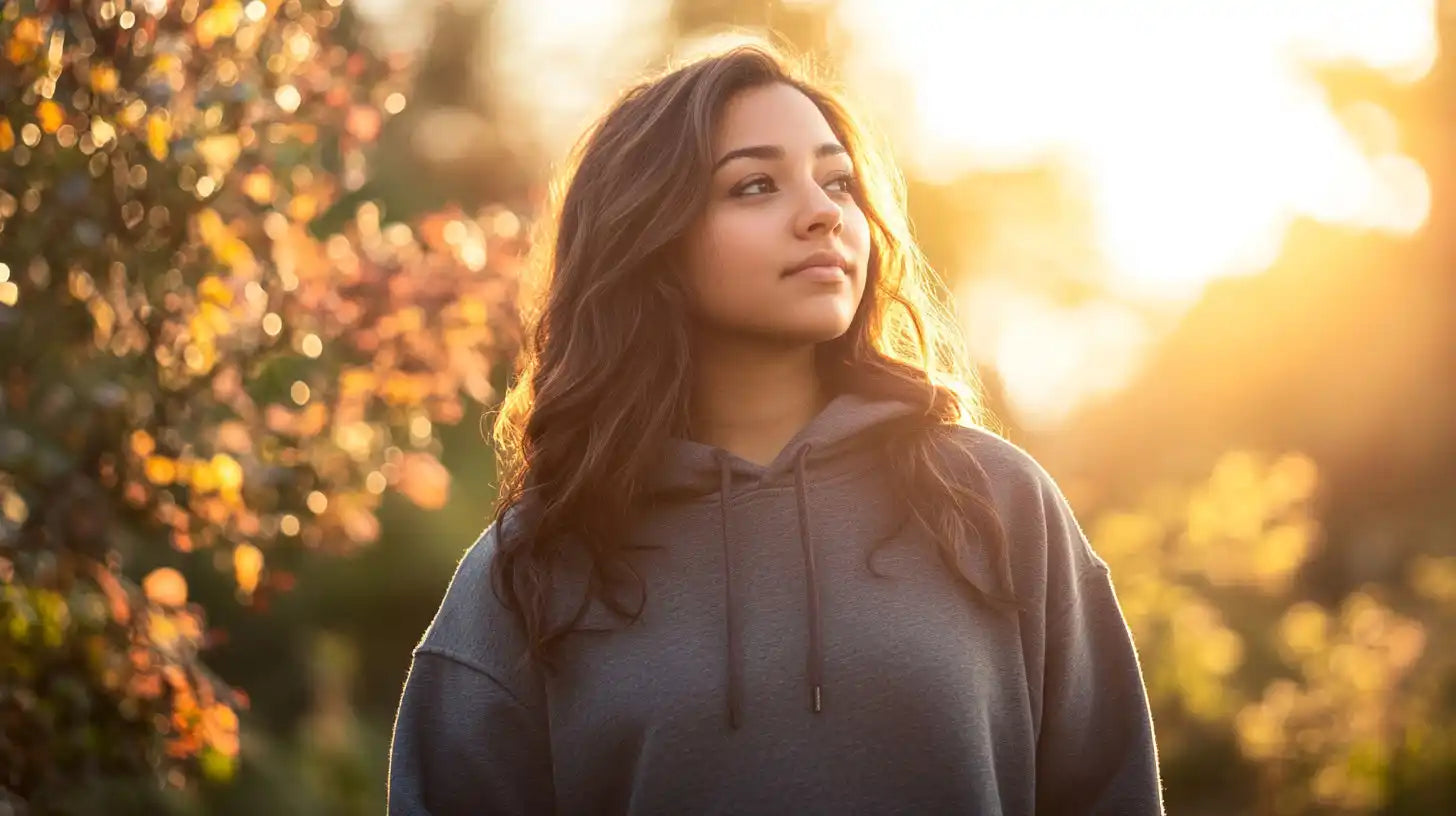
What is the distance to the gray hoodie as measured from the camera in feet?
7.47

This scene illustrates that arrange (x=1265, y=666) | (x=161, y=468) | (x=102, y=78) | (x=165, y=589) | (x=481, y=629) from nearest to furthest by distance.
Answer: (x=481, y=629)
(x=102, y=78)
(x=161, y=468)
(x=165, y=589)
(x=1265, y=666)

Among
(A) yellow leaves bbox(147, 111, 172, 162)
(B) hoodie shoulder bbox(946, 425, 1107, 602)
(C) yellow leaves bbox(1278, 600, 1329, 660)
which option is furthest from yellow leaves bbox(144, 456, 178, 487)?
(C) yellow leaves bbox(1278, 600, 1329, 660)

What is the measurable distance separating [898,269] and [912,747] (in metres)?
0.85

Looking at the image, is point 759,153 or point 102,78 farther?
point 102,78

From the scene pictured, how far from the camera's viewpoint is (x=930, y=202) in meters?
15.4

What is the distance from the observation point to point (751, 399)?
2.54 meters

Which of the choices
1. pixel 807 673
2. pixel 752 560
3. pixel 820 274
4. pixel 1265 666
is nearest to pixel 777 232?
pixel 820 274

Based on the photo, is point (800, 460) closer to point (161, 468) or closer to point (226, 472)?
point (226, 472)

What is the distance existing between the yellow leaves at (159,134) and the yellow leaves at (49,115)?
15 cm

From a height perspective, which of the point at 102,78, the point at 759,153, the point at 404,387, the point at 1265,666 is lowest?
the point at 1265,666

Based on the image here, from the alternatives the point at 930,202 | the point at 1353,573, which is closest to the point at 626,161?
the point at 930,202

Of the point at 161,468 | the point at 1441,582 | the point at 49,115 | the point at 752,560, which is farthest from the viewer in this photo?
the point at 1441,582

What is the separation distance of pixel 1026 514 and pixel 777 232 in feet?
1.84

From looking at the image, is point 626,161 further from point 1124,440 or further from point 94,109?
point 1124,440
